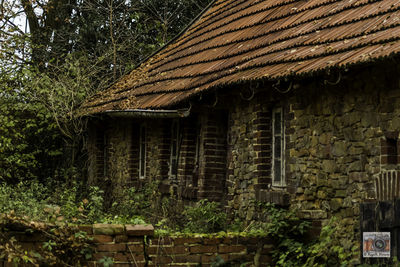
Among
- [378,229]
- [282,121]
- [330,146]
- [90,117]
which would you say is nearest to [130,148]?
[90,117]

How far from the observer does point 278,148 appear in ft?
34.5

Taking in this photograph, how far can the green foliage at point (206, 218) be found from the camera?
10617 mm

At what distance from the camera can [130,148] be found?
614 inches

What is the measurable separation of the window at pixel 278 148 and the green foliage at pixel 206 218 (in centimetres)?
115

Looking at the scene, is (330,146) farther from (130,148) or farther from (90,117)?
(90,117)

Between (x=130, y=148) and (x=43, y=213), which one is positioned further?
(x=130, y=148)

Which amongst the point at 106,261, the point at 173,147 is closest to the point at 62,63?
the point at 173,147

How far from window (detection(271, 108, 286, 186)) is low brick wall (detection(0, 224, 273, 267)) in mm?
1733

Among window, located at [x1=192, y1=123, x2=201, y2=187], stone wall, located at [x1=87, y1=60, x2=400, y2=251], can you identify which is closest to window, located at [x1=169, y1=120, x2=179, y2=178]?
window, located at [x1=192, y1=123, x2=201, y2=187]

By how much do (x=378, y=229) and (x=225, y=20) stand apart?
7694 millimetres

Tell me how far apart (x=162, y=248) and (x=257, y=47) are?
4268 millimetres

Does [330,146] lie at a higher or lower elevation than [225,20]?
lower

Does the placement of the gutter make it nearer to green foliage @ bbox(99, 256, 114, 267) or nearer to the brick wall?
the brick wall

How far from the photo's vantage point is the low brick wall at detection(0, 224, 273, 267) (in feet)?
24.9
